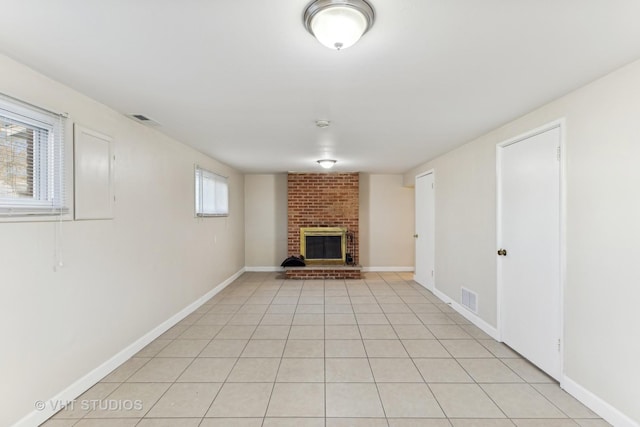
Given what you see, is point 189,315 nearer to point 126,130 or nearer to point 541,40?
point 126,130

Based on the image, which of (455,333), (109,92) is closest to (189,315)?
(109,92)

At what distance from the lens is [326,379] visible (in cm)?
245

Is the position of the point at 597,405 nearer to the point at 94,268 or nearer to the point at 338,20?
the point at 338,20

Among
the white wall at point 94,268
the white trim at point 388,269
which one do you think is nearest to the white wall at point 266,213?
the white trim at point 388,269

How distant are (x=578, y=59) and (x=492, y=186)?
167cm

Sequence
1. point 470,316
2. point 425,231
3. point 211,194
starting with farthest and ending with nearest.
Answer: point 425,231
point 211,194
point 470,316

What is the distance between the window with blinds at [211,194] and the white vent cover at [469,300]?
3755 millimetres

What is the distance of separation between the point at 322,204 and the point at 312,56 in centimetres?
510

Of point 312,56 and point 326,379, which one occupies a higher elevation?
point 312,56

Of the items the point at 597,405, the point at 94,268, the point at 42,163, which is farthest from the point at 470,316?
the point at 42,163

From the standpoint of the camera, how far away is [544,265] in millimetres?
2541

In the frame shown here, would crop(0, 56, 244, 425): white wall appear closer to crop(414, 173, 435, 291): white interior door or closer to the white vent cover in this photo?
the white vent cover

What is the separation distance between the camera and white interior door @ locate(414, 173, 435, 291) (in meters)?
5.14

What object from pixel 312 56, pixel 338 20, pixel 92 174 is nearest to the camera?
pixel 338 20
